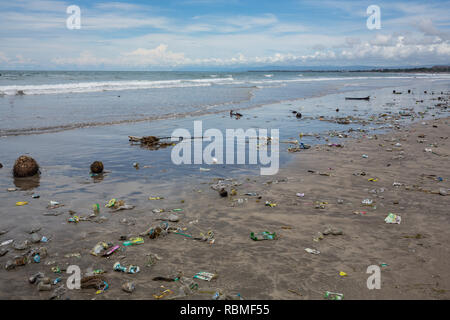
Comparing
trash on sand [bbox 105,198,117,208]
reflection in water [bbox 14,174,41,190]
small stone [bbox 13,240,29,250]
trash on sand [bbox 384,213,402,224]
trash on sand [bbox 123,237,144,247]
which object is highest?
reflection in water [bbox 14,174,41,190]

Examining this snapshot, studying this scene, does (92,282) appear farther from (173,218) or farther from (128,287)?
(173,218)

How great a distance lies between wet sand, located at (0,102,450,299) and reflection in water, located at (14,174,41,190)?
115 cm

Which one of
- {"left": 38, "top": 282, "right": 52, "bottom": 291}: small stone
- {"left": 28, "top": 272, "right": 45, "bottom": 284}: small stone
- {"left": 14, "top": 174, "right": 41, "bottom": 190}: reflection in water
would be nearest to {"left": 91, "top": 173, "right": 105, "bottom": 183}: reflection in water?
{"left": 14, "top": 174, "right": 41, "bottom": 190}: reflection in water

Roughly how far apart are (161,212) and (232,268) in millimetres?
2053

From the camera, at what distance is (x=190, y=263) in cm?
406

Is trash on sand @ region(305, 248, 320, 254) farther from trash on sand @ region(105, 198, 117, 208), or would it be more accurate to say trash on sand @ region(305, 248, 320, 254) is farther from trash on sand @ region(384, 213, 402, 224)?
trash on sand @ region(105, 198, 117, 208)

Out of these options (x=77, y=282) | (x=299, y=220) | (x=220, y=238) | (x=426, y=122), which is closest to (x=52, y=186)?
(x=77, y=282)

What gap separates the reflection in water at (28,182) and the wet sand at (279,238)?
45.3 inches

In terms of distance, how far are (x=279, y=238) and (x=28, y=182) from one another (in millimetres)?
5907

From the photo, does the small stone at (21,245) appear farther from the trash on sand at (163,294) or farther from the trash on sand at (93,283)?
the trash on sand at (163,294)

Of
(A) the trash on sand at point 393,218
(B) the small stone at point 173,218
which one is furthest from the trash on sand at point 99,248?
(A) the trash on sand at point 393,218

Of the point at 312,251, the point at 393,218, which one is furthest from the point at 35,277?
the point at 393,218

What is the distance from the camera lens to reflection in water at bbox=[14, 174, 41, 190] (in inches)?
265
